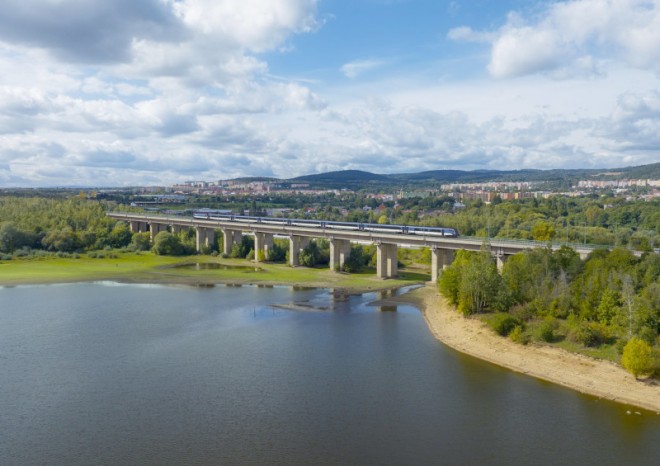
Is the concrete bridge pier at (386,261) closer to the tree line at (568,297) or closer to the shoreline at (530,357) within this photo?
the shoreline at (530,357)

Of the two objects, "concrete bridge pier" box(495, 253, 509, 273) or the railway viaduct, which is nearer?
"concrete bridge pier" box(495, 253, 509, 273)

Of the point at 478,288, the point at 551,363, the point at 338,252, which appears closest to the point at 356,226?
the point at 338,252

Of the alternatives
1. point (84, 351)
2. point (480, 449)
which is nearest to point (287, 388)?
point (480, 449)

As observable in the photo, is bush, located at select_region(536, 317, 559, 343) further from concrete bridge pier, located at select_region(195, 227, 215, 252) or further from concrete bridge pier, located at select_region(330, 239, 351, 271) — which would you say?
concrete bridge pier, located at select_region(195, 227, 215, 252)

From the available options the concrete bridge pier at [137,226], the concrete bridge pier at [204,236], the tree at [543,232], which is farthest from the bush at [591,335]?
the concrete bridge pier at [137,226]

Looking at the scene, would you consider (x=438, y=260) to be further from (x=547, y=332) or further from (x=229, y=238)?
(x=229, y=238)

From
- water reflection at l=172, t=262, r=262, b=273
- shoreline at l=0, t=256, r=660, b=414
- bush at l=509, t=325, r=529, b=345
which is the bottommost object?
water reflection at l=172, t=262, r=262, b=273

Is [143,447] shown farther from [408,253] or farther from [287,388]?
[408,253]

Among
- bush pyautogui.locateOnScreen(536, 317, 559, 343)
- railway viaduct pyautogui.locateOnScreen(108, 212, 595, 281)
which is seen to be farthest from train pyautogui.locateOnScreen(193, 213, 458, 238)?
bush pyautogui.locateOnScreen(536, 317, 559, 343)
